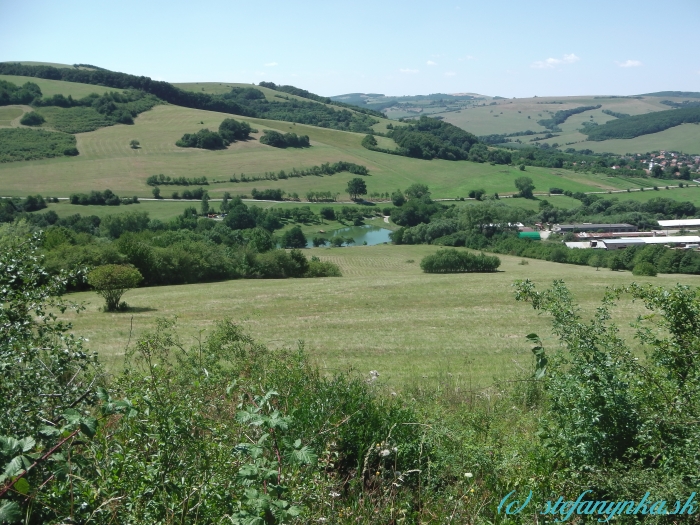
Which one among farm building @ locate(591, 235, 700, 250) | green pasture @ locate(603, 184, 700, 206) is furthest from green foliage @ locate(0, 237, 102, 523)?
green pasture @ locate(603, 184, 700, 206)

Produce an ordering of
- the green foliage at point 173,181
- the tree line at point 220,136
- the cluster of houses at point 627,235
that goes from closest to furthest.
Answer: the cluster of houses at point 627,235
the green foliage at point 173,181
the tree line at point 220,136

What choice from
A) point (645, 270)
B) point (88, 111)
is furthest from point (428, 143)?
point (645, 270)

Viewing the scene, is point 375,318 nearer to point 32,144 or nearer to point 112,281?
point 112,281

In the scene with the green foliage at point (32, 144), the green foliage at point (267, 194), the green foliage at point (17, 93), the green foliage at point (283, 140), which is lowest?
the green foliage at point (267, 194)

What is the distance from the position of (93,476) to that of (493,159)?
150 m

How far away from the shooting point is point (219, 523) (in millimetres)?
3057

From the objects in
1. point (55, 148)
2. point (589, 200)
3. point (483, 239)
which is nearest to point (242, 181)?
point (55, 148)

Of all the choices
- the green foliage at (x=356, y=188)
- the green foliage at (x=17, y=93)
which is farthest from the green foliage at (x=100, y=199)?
the green foliage at (x=17, y=93)

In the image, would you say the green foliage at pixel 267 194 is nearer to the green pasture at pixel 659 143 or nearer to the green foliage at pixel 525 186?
the green foliage at pixel 525 186

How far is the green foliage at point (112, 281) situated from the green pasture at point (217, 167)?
65793 mm

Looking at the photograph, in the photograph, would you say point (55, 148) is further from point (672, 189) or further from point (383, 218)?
point (672, 189)

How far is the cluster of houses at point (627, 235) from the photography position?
225 feet

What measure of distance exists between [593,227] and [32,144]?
101858 millimetres

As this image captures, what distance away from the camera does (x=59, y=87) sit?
5571 inches
